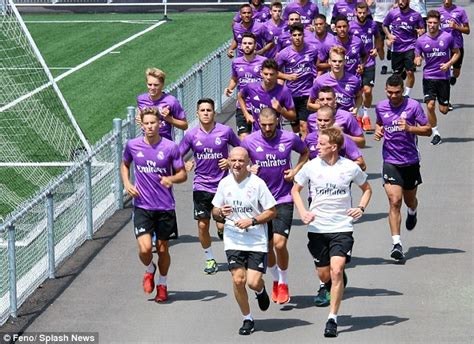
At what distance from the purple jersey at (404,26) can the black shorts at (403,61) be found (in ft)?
0.31

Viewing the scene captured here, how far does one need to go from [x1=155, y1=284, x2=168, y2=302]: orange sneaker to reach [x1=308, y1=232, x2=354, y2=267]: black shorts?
76.9 inches

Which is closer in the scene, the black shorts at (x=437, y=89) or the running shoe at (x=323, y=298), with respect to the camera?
the running shoe at (x=323, y=298)

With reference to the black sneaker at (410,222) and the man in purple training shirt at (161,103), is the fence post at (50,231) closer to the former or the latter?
the man in purple training shirt at (161,103)

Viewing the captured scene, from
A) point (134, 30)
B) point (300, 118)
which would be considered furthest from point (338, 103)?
point (134, 30)

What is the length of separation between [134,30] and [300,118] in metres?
18.8

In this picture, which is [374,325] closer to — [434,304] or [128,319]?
[434,304]

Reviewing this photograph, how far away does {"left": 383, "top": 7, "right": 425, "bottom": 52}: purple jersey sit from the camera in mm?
27203

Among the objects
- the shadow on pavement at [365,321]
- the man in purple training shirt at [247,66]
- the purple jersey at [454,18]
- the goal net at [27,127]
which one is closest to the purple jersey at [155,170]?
the shadow on pavement at [365,321]

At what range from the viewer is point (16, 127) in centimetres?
2834

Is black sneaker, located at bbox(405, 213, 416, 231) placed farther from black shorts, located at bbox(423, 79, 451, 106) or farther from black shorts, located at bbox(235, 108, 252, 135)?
black shorts, located at bbox(423, 79, 451, 106)

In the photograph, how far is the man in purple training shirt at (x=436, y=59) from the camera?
24.5 metres

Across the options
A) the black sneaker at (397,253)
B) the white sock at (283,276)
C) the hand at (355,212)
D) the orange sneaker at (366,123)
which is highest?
the hand at (355,212)

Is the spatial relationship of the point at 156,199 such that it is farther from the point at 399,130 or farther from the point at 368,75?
the point at 368,75

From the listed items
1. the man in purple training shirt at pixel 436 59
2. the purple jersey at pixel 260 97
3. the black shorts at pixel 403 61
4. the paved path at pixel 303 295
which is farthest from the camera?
the black shorts at pixel 403 61
